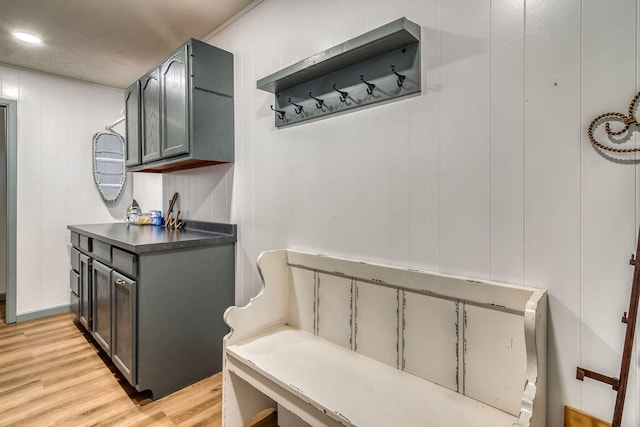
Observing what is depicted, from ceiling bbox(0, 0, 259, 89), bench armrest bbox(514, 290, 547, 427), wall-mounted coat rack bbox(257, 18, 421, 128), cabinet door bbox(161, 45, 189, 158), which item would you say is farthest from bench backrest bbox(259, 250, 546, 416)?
ceiling bbox(0, 0, 259, 89)

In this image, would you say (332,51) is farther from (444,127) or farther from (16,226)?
(16,226)

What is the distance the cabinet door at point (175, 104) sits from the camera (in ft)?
6.64

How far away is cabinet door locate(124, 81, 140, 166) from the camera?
2.57m

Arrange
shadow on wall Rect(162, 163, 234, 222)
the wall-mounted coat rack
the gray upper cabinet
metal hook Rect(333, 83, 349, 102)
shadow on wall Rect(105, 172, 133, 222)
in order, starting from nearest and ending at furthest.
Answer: the wall-mounted coat rack < metal hook Rect(333, 83, 349, 102) < the gray upper cabinet < shadow on wall Rect(162, 163, 234, 222) < shadow on wall Rect(105, 172, 133, 222)

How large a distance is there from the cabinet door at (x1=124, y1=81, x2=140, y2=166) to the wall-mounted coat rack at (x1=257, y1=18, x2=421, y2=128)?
4.70 ft

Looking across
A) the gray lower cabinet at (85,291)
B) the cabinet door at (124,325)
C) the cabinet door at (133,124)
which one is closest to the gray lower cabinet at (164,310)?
the cabinet door at (124,325)

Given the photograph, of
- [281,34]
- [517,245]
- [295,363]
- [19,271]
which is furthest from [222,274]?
[19,271]

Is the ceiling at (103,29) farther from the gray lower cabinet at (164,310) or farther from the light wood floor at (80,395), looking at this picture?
the light wood floor at (80,395)

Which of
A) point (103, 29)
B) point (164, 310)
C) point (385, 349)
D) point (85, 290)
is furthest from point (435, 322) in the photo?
point (103, 29)

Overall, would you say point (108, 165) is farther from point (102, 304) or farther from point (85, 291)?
point (102, 304)

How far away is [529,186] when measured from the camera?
1012 mm

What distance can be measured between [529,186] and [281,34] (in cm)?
151

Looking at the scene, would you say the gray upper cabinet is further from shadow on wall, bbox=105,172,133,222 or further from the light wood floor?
shadow on wall, bbox=105,172,133,222

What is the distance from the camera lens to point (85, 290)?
101 inches
